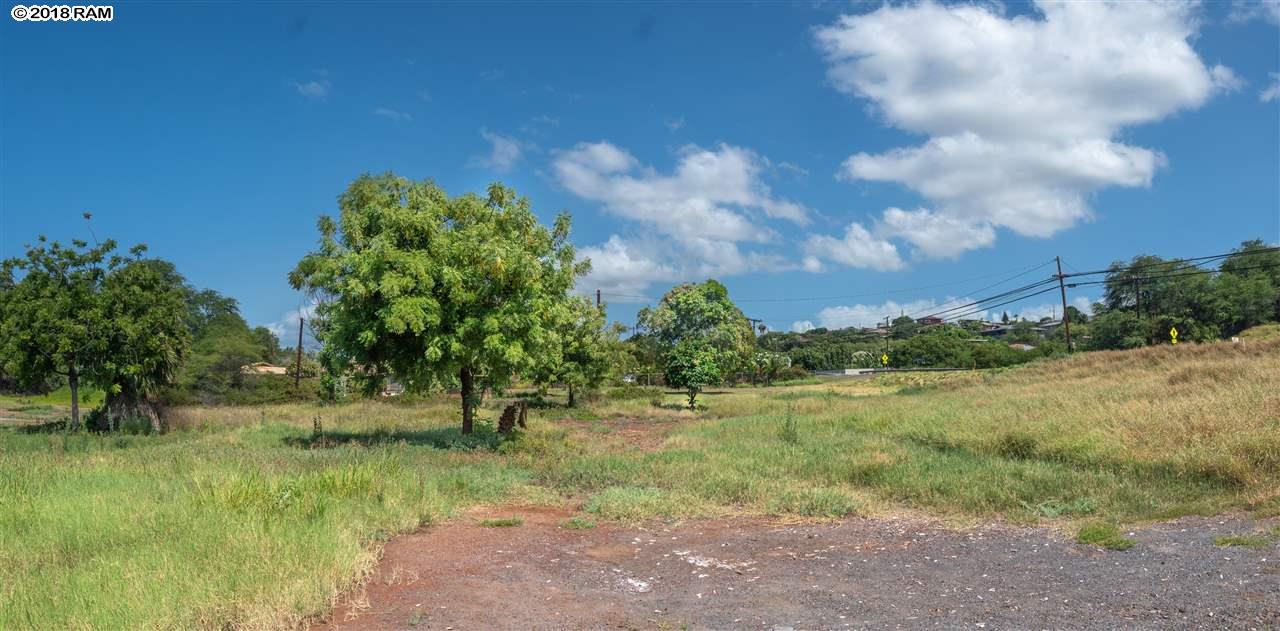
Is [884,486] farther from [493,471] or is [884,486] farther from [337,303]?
[337,303]

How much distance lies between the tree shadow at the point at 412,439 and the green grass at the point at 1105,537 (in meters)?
12.9

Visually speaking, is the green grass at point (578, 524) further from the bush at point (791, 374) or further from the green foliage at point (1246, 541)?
the bush at point (791, 374)

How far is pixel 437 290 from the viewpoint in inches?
736

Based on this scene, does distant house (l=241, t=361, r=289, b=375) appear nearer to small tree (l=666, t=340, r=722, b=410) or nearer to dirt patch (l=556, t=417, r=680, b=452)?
small tree (l=666, t=340, r=722, b=410)

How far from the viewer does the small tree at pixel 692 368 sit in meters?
41.6

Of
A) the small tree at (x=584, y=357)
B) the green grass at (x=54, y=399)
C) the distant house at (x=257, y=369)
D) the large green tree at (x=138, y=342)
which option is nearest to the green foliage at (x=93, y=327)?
the large green tree at (x=138, y=342)

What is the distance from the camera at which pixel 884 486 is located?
1297 cm

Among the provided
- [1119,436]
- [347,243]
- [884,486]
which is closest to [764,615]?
[884,486]

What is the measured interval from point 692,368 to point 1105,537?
109ft

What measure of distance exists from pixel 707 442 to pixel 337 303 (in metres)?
9.82

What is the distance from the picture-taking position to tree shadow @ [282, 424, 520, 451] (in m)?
18.8

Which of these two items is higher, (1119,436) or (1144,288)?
(1144,288)

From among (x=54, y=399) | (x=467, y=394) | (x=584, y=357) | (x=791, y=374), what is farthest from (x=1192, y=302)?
(x=54, y=399)

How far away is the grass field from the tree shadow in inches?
5.5
